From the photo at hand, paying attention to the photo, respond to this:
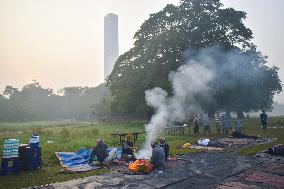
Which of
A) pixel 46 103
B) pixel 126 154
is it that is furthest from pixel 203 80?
pixel 46 103

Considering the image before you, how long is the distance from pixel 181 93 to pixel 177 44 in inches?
346

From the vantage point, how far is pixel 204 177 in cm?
1208

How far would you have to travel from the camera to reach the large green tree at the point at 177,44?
4322cm

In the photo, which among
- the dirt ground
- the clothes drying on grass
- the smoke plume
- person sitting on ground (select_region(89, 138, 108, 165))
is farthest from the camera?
the smoke plume

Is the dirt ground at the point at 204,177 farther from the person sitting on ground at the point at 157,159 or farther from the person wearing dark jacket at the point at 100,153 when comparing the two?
the person wearing dark jacket at the point at 100,153

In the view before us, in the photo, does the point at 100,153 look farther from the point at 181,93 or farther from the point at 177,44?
the point at 177,44

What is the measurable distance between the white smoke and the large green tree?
1408 millimetres

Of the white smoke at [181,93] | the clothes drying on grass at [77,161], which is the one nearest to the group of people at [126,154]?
the clothes drying on grass at [77,161]

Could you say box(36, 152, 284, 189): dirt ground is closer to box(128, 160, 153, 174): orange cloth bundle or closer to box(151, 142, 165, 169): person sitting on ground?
box(128, 160, 153, 174): orange cloth bundle

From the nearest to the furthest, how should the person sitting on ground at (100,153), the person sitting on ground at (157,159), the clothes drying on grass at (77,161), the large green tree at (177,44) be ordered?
the person sitting on ground at (157,159)
the clothes drying on grass at (77,161)
the person sitting on ground at (100,153)
the large green tree at (177,44)

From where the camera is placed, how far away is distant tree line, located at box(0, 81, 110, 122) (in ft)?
330

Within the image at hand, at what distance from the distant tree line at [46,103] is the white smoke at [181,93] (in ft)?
208

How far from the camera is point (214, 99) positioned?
136ft

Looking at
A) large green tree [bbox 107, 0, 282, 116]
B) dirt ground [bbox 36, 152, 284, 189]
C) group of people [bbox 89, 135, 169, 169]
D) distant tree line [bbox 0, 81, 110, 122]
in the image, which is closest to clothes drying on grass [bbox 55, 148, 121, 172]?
group of people [bbox 89, 135, 169, 169]
